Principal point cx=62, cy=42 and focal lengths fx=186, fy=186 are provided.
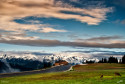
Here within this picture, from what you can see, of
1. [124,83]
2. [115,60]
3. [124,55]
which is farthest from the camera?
[115,60]

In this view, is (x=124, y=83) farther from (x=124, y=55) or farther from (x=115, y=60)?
(x=115, y=60)

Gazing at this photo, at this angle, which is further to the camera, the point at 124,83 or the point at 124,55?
the point at 124,55

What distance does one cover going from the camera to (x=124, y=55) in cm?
18000

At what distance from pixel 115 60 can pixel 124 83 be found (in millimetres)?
174854

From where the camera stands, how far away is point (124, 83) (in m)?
29.5

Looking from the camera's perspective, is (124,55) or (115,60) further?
(115,60)

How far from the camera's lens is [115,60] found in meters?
198

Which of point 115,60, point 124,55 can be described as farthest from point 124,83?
point 115,60

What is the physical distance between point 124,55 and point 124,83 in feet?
521

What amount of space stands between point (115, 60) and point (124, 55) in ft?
62.9

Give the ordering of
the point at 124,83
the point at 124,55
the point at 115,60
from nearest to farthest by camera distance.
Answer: the point at 124,83
the point at 124,55
the point at 115,60

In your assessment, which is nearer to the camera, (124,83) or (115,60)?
(124,83)
